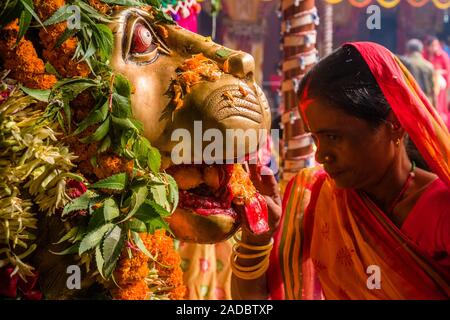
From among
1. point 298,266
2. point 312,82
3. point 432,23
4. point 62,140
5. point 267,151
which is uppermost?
point 432,23

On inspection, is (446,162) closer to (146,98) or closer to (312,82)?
(312,82)

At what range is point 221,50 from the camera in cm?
124

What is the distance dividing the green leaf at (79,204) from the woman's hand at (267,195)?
1.40 feet

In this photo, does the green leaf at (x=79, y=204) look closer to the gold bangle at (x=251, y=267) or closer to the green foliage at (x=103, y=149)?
the green foliage at (x=103, y=149)

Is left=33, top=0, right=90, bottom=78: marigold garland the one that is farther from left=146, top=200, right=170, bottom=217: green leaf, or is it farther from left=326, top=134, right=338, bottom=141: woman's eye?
left=326, top=134, right=338, bottom=141: woman's eye

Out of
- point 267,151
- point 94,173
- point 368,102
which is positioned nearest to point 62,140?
point 94,173

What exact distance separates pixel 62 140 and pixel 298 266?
0.78m

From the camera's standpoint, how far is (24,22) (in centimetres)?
109

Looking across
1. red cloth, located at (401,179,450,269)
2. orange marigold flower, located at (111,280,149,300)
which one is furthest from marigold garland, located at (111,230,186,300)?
red cloth, located at (401,179,450,269)

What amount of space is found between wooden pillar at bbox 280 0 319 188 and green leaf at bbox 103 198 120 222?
667 mm

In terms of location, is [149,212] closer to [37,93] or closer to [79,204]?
[79,204]

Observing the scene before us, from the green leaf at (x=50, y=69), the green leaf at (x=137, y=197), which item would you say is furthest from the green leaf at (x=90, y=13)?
the green leaf at (x=137, y=197)

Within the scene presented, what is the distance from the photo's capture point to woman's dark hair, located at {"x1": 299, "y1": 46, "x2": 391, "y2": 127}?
53.6 inches

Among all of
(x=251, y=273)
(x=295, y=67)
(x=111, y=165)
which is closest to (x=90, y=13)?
(x=111, y=165)
